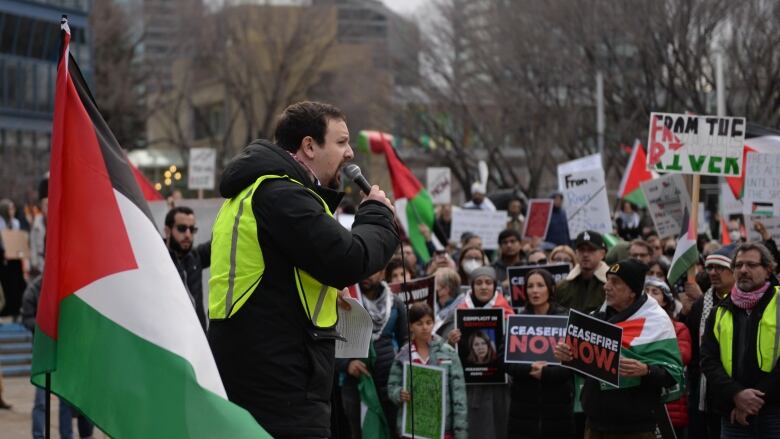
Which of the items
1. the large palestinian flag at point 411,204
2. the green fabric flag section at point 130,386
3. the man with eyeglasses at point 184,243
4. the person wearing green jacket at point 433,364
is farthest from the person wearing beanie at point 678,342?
the large palestinian flag at point 411,204

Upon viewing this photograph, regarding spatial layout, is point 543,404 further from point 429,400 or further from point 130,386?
point 130,386

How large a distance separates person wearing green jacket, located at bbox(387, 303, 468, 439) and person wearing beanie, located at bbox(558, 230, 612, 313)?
119 centimetres

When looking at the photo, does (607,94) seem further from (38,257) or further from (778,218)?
(778,218)

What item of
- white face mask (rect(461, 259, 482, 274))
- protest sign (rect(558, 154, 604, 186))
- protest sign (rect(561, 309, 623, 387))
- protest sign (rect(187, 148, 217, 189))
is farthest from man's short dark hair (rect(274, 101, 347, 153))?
protest sign (rect(187, 148, 217, 189))

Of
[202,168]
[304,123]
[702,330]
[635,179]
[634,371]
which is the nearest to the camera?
[304,123]

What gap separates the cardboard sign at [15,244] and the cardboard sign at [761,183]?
11.6 m

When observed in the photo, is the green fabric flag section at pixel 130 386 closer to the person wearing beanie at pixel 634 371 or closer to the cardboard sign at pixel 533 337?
the person wearing beanie at pixel 634 371

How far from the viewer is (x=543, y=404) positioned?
350 inches

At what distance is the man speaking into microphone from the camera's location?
4254 mm

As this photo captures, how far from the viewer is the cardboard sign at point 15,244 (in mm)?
19467

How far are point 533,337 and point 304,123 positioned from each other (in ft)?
15.6

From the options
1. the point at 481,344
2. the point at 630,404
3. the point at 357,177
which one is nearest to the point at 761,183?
the point at 481,344

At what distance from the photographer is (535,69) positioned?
37.6 metres

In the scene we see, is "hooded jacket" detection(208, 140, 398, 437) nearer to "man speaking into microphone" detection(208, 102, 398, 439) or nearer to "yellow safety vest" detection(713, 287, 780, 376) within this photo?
"man speaking into microphone" detection(208, 102, 398, 439)
